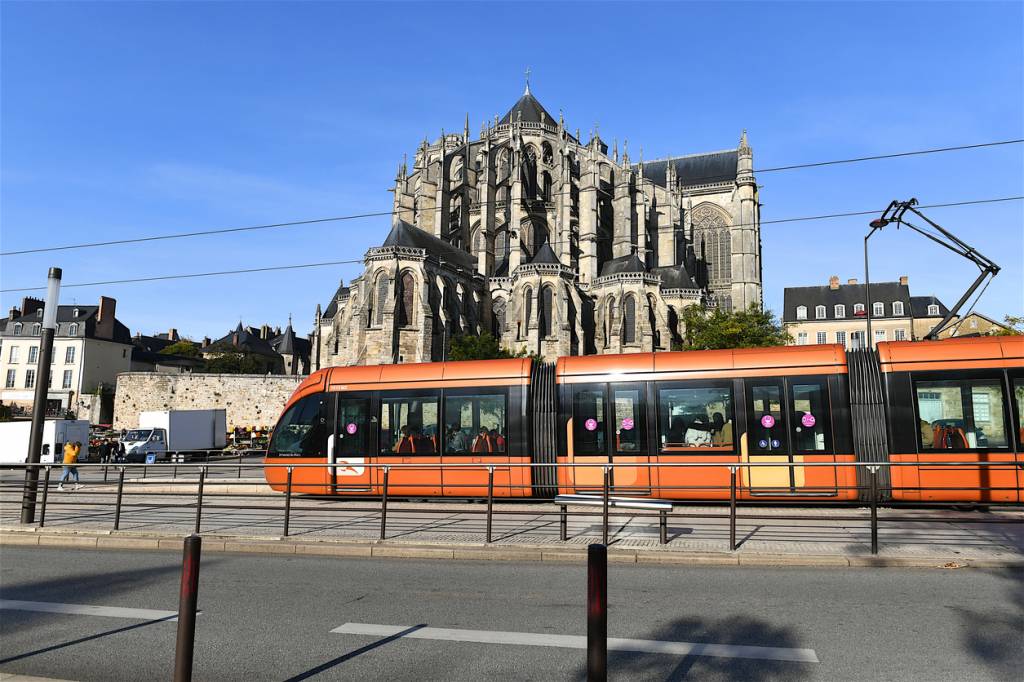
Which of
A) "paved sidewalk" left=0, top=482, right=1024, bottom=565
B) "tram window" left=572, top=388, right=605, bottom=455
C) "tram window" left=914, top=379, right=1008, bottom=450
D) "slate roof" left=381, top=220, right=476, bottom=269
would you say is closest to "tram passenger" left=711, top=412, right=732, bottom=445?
"paved sidewalk" left=0, top=482, right=1024, bottom=565

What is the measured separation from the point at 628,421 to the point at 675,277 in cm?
4708

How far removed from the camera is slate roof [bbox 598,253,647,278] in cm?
5331

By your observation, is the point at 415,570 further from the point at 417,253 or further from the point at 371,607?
the point at 417,253

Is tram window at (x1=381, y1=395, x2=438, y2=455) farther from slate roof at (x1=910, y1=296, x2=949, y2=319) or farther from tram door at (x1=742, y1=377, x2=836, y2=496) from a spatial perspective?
slate roof at (x1=910, y1=296, x2=949, y2=319)

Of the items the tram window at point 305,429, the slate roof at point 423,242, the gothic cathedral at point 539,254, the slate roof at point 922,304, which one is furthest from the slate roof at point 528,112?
the tram window at point 305,429

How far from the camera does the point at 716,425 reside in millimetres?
11711

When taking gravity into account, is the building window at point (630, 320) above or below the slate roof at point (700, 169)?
below

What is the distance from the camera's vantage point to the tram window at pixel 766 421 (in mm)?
11398

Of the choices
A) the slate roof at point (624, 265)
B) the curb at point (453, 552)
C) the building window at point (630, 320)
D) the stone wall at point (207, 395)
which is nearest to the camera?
the curb at point (453, 552)

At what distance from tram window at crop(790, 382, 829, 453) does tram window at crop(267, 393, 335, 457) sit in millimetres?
8784

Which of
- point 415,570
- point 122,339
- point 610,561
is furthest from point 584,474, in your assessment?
point 122,339

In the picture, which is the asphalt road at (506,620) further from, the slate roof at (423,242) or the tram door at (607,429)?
the slate roof at (423,242)

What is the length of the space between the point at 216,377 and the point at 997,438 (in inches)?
2033

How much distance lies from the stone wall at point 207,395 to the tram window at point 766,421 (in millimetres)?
45064
